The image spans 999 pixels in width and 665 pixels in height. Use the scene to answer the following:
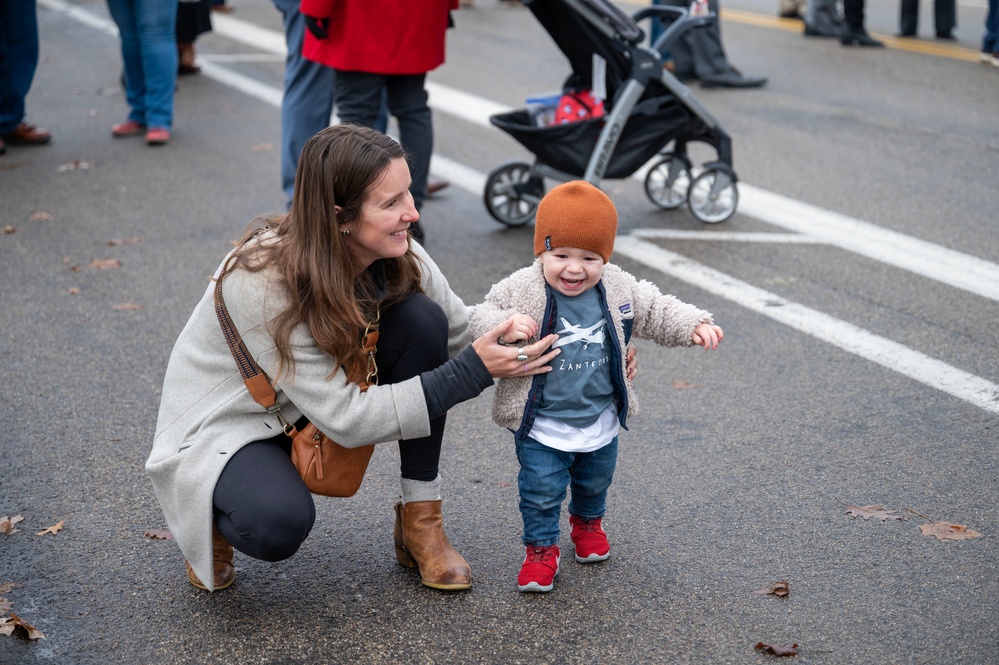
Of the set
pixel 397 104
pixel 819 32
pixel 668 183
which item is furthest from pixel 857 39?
pixel 397 104

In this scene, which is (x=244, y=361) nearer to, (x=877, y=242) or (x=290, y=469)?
(x=290, y=469)

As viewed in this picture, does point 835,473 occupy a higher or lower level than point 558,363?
lower

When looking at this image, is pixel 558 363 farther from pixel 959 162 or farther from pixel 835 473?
pixel 959 162

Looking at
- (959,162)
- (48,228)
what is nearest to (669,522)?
(48,228)

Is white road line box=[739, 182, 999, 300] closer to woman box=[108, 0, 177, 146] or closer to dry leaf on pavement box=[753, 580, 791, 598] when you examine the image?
dry leaf on pavement box=[753, 580, 791, 598]

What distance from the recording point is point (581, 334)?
2.87m

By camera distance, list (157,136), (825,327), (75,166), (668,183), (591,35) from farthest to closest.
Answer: (157,136) < (75,166) < (668,183) < (591,35) < (825,327)

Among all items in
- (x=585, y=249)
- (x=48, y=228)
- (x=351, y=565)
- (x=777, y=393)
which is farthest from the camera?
(x=48, y=228)

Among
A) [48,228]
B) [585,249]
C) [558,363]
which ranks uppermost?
[585,249]

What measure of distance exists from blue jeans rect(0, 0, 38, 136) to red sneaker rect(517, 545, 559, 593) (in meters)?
5.98

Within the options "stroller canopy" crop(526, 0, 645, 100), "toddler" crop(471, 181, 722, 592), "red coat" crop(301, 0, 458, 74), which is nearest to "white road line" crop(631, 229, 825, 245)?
"stroller canopy" crop(526, 0, 645, 100)

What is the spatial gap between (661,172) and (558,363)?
383cm

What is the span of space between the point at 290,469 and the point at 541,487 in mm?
632

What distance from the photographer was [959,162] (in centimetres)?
720
